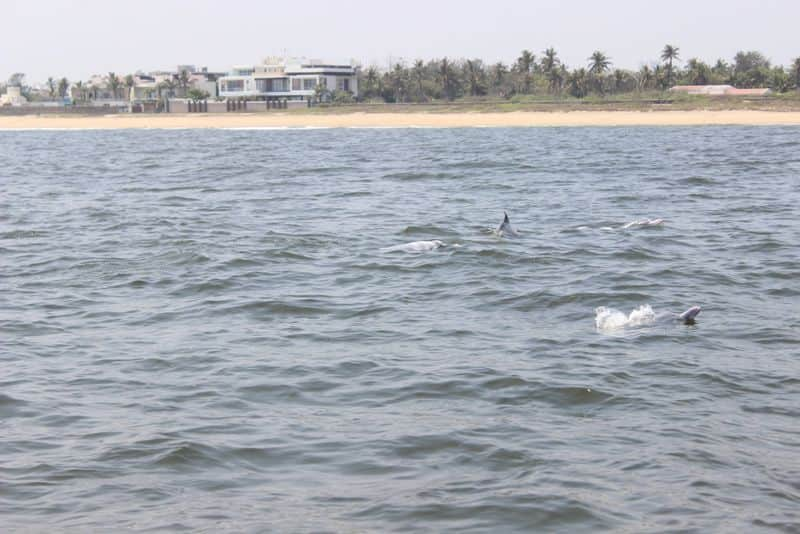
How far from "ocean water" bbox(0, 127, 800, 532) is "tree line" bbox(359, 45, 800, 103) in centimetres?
11943

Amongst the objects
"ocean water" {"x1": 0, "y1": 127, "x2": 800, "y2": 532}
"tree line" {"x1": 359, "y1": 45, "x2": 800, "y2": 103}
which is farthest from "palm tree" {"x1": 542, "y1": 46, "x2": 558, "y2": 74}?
"ocean water" {"x1": 0, "y1": 127, "x2": 800, "y2": 532}

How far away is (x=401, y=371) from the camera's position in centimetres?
1233

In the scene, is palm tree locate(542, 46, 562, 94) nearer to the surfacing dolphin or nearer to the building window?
the building window

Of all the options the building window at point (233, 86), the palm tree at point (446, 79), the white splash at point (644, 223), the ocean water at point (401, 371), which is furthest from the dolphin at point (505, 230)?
the building window at point (233, 86)

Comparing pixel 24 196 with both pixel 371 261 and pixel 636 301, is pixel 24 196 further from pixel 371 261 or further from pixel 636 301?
pixel 636 301

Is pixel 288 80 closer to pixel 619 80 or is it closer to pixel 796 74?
pixel 619 80

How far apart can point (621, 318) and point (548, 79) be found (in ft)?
489

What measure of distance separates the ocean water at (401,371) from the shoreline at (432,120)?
67096 millimetres

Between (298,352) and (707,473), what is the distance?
6023 millimetres

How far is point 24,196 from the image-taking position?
119 ft

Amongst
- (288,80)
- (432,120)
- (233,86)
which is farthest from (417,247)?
(233,86)

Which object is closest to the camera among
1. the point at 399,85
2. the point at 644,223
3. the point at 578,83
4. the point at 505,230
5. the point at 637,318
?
the point at 637,318

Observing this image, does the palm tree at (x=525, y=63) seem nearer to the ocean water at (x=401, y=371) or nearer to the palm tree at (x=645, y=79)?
the palm tree at (x=645, y=79)

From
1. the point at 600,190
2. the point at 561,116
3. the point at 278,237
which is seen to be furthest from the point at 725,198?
the point at 561,116
